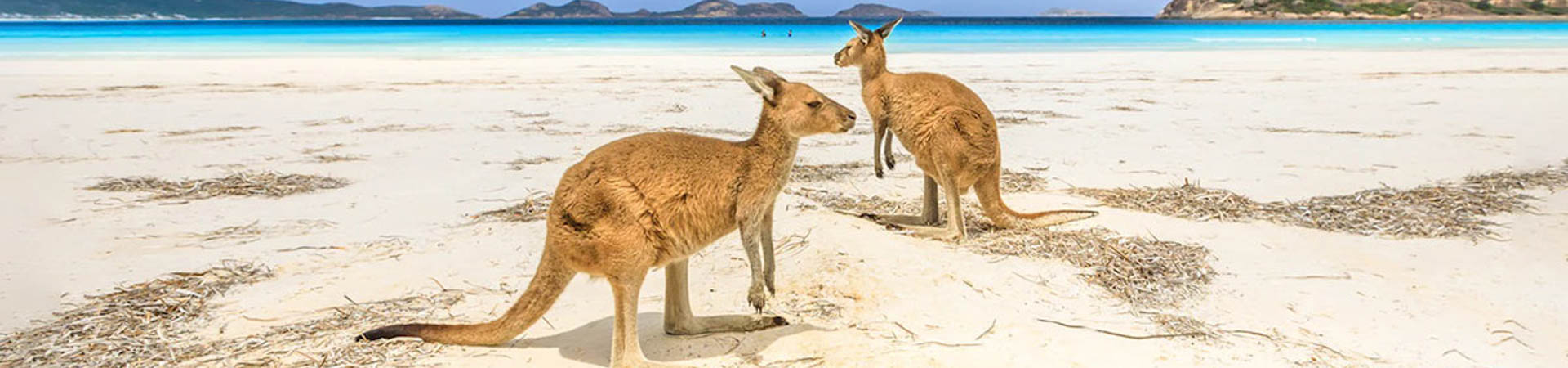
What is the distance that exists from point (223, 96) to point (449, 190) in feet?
30.9

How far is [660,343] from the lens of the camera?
3377mm

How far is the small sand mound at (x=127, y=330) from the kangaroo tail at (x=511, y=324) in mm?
755

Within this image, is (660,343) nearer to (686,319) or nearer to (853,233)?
(686,319)

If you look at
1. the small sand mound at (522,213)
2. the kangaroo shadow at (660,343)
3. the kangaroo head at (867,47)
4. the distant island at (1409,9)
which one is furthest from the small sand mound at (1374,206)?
the distant island at (1409,9)

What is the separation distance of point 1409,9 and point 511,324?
306 feet

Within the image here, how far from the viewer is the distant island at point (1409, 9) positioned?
75.2 metres

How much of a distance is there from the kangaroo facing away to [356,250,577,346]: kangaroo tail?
93.5 inches

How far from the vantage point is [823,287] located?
160 inches

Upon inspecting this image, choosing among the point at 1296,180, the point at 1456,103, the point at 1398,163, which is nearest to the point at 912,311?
the point at 1296,180

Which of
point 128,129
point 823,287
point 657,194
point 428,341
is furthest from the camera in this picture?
point 128,129

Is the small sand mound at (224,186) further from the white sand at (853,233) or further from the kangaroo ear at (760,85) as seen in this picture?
the kangaroo ear at (760,85)

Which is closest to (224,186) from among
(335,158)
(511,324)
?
(335,158)

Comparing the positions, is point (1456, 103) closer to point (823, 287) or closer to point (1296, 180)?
point (1296, 180)

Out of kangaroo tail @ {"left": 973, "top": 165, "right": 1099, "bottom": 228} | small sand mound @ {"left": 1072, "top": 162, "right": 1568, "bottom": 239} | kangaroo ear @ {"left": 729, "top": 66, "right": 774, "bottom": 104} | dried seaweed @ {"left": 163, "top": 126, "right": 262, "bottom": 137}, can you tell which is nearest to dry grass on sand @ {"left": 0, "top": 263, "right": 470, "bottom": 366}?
kangaroo ear @ {"left": 729, "top": 66, "right": 774, "bottom": 104}
